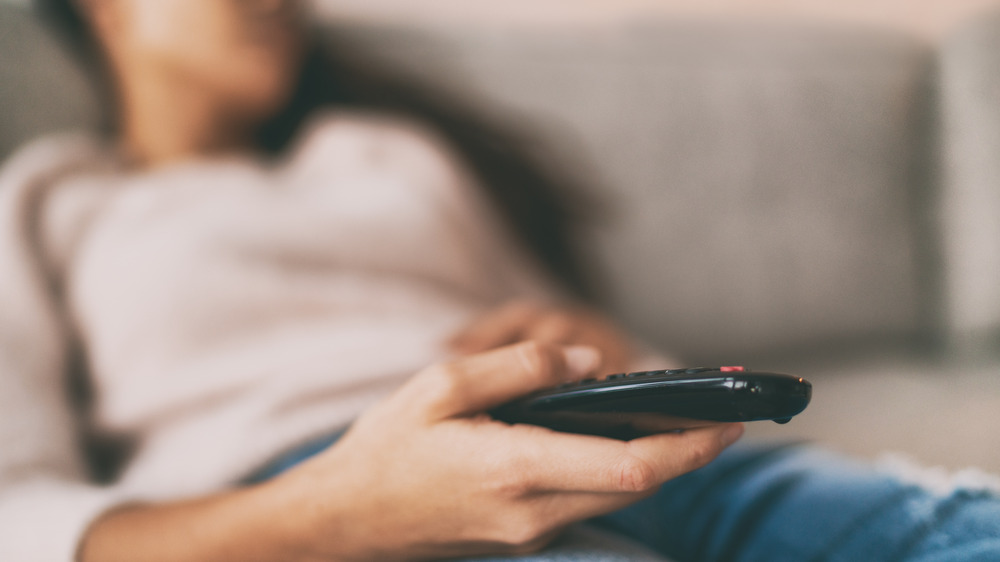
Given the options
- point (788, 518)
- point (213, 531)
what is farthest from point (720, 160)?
point (213, 531)

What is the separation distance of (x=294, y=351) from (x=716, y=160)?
2.41ft

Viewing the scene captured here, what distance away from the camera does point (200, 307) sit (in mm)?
574

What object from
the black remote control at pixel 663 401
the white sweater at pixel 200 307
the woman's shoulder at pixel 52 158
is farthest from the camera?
the woman's shoulder at pixel 52 158

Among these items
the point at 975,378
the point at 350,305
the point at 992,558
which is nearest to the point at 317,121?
the point at 350,305

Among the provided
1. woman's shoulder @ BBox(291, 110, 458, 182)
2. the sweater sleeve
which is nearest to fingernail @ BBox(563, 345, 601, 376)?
the sweater sleeve

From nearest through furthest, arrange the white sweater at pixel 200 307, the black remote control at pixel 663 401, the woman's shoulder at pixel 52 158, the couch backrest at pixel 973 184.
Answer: the black remote control at pixel 663 401 < the white sweater at pixel 200 307 < the woman's shoulder at pixel 52 158 < the couch backrest at pixel 973 184

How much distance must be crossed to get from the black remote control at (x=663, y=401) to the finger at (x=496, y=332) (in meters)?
0.26

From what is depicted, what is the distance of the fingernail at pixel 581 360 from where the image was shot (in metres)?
0.34

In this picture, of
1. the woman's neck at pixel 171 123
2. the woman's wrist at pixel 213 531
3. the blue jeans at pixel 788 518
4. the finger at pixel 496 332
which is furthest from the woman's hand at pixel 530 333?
the woman's neck at pixel 171 123

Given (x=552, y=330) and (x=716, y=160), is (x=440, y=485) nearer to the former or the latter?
(x=552, y=330)

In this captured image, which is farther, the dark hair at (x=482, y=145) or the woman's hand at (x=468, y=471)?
the dark hair at (x=482, y=145)

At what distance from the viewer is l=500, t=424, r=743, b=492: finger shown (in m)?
0.26

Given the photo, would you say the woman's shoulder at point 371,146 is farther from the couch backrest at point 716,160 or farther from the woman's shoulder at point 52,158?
the woman's shoulder at point 52,158

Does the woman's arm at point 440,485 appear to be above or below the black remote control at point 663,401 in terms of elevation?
below
